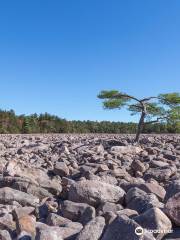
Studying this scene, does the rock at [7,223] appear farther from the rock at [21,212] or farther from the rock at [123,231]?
the rock at [123,231]

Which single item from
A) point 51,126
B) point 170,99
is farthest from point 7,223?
point 51,126

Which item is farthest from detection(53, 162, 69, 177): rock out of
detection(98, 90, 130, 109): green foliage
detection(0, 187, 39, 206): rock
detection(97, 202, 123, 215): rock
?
detection(98, 90, 130, 109): green foliage

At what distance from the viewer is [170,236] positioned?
10.4 feet

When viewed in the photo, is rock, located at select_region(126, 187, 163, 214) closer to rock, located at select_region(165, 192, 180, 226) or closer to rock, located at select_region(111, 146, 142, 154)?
rock, located at select_region(165, 192, 180, 226)

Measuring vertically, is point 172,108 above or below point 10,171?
above

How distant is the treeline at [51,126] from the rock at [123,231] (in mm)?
35565

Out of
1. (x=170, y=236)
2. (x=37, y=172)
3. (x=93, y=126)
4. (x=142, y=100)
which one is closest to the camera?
(x=170, y=236)

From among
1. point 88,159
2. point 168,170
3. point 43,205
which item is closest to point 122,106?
point 88,159

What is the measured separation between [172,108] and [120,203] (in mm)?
15241

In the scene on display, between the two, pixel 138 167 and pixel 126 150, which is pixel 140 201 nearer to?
pixel 138 167

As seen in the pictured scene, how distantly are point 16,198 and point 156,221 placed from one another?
1.97 meters

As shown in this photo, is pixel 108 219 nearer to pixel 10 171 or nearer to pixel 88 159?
pixel 10 171

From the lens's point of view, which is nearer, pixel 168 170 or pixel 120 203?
pixel 120 203

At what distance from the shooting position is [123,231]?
2.91m
